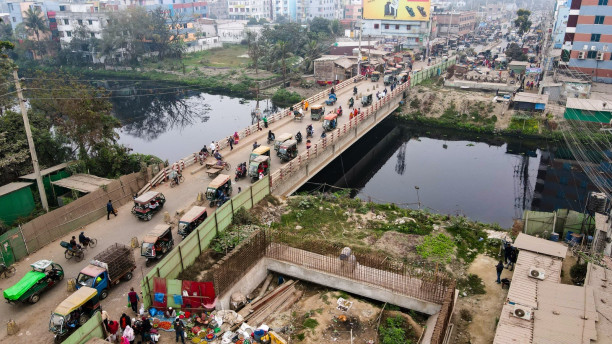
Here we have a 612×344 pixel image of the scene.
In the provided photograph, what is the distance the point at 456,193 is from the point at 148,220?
98.2 ft

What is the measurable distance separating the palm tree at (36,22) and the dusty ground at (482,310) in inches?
4806

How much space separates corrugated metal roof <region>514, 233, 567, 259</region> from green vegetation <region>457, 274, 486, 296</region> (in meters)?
2.90

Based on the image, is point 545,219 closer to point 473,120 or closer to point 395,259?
point 395,259

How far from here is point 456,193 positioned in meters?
46.1

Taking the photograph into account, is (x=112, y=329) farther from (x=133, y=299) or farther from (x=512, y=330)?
(x=512, y=330)

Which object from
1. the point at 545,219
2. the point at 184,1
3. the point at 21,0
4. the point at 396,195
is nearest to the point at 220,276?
the point at 545,219

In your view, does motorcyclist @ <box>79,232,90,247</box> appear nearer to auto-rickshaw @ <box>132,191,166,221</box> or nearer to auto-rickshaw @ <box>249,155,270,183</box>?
auto-rickshaw @ <box>132,191,166,221</box>

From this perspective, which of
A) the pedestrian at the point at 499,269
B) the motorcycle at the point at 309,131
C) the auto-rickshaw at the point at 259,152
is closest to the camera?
the pedestrian at the point at 499,269

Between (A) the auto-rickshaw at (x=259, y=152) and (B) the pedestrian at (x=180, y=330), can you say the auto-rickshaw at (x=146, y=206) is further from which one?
(B) the pedestrian at (x=180, y=330)

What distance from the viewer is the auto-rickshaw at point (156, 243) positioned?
26125mm

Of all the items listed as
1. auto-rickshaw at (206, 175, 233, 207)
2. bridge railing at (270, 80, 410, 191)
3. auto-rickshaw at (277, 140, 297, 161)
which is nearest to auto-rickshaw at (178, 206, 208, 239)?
auto-rickshaw at (206, 175, 233, 207)

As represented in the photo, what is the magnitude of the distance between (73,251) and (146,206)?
574cm

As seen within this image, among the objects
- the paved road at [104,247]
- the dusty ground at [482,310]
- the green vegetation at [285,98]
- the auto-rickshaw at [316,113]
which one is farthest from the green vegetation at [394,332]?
the green vegetation at [285,98]

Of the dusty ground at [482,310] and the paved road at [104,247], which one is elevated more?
the paved road at [104,247]
